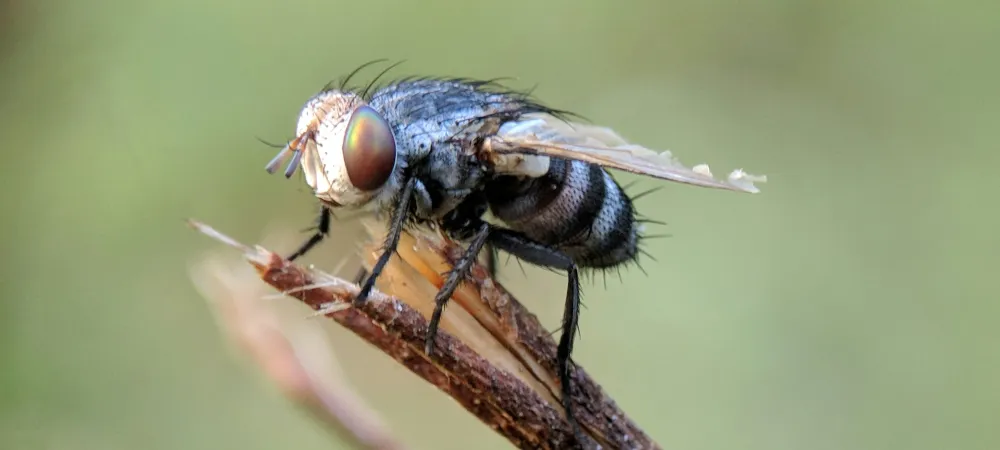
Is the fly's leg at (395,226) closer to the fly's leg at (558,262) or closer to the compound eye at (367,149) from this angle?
the compound eye at (367,149)

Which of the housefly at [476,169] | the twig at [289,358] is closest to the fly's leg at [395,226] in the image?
the housefly at [476,169]

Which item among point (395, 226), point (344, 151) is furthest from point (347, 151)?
point (395, 226)

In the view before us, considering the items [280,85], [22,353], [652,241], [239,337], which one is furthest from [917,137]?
[22,353]

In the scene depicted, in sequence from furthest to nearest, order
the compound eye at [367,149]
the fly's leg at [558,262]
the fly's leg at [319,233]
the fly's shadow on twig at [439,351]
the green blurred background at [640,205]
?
the green blurred background at [640,205] < the fly's leg at [319,233] < the compound eye at [367,149] < the fly's leg at [558,262] < the fly's shadow on twig at [439,351]

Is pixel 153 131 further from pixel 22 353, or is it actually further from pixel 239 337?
pixel 239 337

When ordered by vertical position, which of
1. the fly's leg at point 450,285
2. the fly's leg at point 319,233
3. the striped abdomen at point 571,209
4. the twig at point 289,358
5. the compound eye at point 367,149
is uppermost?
the striped abdomen at point 571,209

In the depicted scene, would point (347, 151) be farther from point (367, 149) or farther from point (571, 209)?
point (571, 209)
